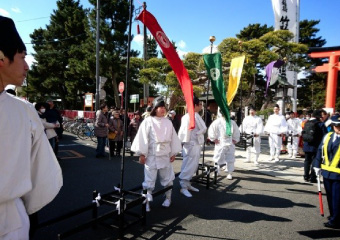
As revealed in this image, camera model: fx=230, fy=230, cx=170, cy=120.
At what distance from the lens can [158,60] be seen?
11.8 metres

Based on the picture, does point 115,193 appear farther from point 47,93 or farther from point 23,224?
point 47,93

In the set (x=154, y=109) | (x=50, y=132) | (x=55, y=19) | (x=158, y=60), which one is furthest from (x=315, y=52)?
(x=55, y=19)

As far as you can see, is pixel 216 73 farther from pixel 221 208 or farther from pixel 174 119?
pixel 174 119

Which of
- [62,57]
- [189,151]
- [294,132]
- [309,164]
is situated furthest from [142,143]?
[62,57]

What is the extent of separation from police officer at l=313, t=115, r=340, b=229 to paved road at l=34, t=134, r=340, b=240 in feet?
0.80

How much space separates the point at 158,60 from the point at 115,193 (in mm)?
9220

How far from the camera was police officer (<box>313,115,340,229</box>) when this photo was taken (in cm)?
353

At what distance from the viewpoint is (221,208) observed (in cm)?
423

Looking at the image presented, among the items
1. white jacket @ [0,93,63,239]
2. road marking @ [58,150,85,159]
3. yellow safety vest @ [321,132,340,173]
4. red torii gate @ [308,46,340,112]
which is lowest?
road marking @ [58,150,85,159]

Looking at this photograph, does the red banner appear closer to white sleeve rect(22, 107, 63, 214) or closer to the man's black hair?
the man's black hair

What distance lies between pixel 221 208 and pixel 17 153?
3.80 meters

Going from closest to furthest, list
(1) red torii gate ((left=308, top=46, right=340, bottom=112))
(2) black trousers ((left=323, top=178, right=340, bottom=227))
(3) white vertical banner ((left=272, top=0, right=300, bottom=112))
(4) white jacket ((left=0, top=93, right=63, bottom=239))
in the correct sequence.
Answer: (4) white jacket ((left=0, top=93, right=63, bottom=239))
(2) black trousers ((left=323, top=178, right=340, bottom=227))
(1) red torii gate ((left=308, top=46, right=340, bottom=112))
(3) white vertical banner ((left=272, top=0, right=300, bottom=112))

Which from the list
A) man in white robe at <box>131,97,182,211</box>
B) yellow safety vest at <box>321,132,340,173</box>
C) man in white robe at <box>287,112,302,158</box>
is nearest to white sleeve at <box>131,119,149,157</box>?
man in white robe at <box>131,97,182,211</box>

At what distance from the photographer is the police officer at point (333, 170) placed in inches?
139
